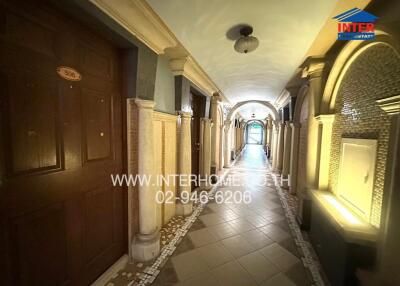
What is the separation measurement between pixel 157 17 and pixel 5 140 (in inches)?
68.3

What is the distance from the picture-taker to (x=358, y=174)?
1.80 metres

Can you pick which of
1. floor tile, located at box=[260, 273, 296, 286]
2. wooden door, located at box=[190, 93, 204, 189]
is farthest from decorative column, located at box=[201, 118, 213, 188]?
floor tile, located at box=[260, 273, 296, 286]

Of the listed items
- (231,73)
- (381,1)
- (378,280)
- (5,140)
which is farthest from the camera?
(231,73)

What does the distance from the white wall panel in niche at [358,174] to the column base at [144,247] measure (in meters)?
2.40

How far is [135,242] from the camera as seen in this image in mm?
2109

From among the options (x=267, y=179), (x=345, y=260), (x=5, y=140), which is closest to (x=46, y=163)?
(x=5, y=140)

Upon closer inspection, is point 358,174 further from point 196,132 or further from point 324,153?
point 196,132

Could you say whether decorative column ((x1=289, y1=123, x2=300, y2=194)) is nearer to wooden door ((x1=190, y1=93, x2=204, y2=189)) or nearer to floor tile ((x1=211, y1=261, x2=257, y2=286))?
wooden door ((x1=190, y1=93, x2=204, y2=189))

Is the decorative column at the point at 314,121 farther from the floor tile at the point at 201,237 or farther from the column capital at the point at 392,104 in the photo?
the floor tile at the point at 201,237

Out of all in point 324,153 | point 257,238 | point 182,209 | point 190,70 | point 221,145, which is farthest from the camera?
point 221,145

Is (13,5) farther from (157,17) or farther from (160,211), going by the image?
(160,211)

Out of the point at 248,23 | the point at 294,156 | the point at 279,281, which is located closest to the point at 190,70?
the point at 248,23

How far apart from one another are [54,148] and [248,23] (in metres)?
2.29

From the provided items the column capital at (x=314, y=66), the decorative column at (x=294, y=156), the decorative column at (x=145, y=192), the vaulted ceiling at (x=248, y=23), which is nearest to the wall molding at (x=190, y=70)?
the vaulted ceiling at (x=248, y=23)
